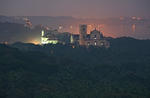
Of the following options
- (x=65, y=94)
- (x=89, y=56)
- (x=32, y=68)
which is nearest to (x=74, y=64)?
(x=32, y=68)

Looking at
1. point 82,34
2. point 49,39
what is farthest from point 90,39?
point 49,39

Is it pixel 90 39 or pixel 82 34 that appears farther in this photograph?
pixel 90 39

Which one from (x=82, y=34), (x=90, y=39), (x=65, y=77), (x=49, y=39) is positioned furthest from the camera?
(x=49, y=39)

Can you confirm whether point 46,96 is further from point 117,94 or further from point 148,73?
point 148,73

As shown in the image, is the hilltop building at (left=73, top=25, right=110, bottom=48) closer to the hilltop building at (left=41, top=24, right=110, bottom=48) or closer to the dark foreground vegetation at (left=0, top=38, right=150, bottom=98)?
the hilltop building at (left=41, top=24, right=110, bottom=48)

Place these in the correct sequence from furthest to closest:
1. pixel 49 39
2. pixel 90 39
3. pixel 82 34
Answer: pixel 49 39
pixel 90 39
pixel 82 34

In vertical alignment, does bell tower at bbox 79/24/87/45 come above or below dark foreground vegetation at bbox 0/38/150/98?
above

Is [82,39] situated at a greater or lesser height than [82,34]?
lesser

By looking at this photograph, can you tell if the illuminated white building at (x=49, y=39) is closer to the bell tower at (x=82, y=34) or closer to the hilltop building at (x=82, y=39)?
the hilltop building at (x=82, y=39)

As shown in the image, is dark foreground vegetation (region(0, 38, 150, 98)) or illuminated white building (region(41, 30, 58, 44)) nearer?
dark foreground vegetation (region(0, 38, 150, 98))

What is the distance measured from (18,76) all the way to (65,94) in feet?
65.1

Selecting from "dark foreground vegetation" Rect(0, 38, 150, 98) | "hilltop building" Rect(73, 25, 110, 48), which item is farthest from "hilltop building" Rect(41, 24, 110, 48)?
"dark foreground vegetation" Rect(0, 38, 150, 98)

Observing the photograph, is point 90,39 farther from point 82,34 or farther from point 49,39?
point 49,39

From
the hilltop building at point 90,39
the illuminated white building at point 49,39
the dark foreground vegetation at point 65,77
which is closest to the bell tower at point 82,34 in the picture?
the hilltop building at point 90,39
